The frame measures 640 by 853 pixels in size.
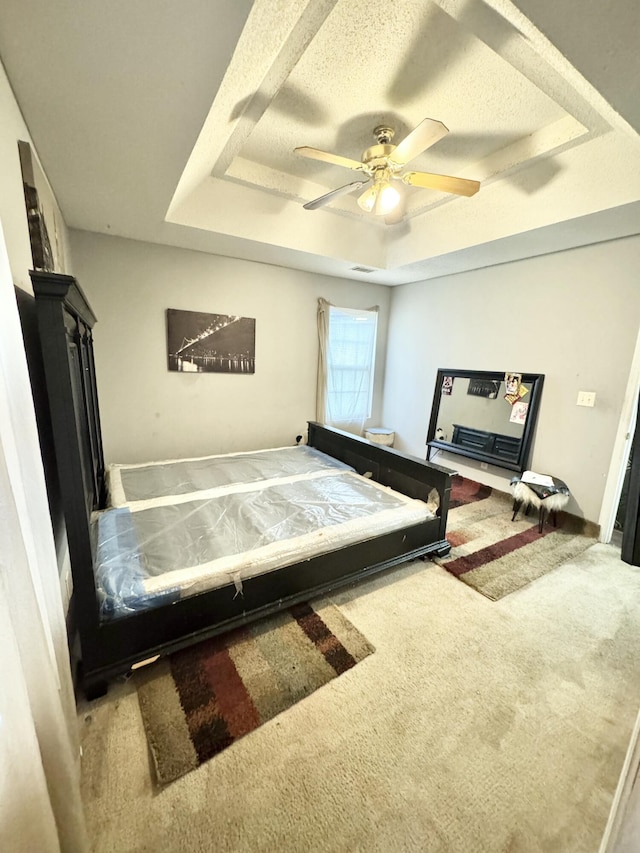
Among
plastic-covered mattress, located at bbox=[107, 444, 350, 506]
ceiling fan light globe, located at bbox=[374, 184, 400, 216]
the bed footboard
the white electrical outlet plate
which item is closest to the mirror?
the white electrical outlet plate

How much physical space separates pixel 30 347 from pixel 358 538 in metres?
1.74

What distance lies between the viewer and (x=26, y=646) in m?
0.72

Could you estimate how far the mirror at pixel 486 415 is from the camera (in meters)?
3.12

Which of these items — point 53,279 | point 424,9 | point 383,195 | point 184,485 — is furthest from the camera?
point 184,485

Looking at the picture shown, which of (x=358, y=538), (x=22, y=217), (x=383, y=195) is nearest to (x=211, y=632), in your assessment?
(x=358, y=538)

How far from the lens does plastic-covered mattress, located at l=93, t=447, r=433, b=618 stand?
1.48 metres

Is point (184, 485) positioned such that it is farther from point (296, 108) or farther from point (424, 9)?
point (424, 9)

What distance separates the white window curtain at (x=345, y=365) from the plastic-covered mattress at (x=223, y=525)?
5.09 feet

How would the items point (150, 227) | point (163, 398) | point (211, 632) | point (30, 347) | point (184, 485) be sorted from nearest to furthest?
point (30, 347) < point (211, 632) < point (184, 485) < point (150, 227) < point (163, 398)

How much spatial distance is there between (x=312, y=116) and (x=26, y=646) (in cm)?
274

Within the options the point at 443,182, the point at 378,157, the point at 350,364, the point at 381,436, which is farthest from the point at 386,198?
the point at 381,436

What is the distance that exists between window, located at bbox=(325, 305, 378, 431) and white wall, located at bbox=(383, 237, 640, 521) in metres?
0.83

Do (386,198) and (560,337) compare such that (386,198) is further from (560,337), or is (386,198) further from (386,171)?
(560,337)

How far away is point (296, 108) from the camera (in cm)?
195
